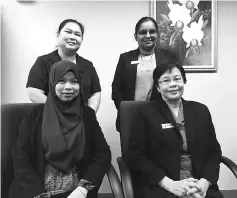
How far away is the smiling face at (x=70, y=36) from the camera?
209 cm

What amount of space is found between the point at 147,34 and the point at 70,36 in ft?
1.97

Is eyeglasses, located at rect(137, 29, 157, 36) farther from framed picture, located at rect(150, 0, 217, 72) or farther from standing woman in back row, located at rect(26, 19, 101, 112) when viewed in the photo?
framed picture, located at rect(150, 0, 217, 72)

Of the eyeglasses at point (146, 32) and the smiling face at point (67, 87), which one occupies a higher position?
the eyeglasses at point (146, 32)

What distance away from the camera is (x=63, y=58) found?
2.14 m

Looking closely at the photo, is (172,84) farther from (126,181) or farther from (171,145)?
(126,181)

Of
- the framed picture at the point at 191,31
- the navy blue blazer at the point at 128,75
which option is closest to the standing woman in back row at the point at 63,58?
the navy blue blazer at the point at 128,75

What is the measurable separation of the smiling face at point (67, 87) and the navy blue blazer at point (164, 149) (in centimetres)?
42

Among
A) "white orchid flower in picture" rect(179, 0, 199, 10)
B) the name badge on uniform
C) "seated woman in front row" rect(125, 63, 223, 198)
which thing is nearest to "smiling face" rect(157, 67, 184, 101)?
"seated woman in front row" rect(125, 63, 223, 198)

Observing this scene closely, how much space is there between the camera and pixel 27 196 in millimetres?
1456

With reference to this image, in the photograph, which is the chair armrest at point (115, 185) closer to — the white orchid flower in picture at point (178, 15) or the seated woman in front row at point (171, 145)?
the seated woman in front row at point (171, 145)

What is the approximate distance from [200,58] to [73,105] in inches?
69.6

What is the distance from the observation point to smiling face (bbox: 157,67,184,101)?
5.60 feet

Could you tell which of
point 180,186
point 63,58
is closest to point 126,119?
point 180,186

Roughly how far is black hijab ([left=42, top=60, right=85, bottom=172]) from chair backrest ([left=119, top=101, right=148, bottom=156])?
306 millimetres
